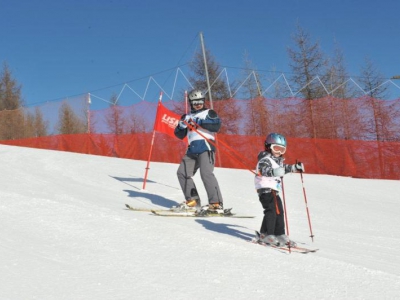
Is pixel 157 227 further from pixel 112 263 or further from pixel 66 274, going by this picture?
pixel 66 274

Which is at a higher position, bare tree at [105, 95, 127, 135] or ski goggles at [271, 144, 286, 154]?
bare tree at [105, 95, 127, 135]

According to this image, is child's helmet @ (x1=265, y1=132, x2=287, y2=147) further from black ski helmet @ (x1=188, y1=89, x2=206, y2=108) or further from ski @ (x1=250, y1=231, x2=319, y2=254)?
black ski helmet @ (x1=188, y1=89, x2=206, y2=108)

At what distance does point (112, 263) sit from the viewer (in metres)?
3.10

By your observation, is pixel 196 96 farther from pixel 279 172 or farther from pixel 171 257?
pixel 171 257

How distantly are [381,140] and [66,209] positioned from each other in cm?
1361

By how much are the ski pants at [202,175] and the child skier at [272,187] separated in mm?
1475

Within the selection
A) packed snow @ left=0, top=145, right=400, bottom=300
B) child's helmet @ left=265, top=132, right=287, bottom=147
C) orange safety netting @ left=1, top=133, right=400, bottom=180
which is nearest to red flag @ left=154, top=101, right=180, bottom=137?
packed snow @ left=0, top=145, right=400, bottom=300

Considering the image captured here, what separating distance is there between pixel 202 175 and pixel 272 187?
1.73 m

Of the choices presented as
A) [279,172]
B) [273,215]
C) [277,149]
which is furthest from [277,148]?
[273,215]

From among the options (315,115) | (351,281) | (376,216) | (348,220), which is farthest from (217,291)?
(315,115)

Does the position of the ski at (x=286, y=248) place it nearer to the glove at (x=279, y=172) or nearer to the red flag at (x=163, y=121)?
the glove at (x=279, y=172)

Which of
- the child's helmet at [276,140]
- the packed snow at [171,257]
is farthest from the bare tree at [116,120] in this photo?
the child's helmet at [276,140]

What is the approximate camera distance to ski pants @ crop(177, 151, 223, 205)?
5902 millimetres

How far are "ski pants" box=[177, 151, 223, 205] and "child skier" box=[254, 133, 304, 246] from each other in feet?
4.84
